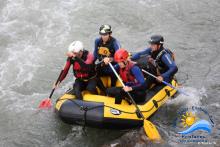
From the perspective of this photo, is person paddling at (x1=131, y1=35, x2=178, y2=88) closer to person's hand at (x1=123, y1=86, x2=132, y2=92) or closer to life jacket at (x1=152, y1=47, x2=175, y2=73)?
life jacket at (x1=152, y1=47, x2=175, y2=73)

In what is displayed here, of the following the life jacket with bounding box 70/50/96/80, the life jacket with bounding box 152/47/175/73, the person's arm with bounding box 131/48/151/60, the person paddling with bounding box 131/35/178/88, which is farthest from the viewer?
the person's arm with bounding box 131/48/151/60

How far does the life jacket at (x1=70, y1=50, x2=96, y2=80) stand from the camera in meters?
7.13

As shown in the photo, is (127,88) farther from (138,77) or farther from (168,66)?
(168,66)

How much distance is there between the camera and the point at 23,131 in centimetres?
764

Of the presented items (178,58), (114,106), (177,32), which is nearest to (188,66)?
(178,58)

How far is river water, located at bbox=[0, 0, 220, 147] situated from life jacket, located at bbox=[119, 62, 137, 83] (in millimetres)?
1071

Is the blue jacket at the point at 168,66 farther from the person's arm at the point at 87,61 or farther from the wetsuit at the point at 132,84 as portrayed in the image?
the person's arm at the point at 87,61

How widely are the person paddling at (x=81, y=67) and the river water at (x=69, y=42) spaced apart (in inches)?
32.6

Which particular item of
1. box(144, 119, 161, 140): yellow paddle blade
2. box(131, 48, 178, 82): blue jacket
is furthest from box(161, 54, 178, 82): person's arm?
box(144, 119, 161, 140): yellow paddle blade

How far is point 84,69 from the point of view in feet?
23.5

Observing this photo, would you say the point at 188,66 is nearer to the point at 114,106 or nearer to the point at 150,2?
the point at 114,106

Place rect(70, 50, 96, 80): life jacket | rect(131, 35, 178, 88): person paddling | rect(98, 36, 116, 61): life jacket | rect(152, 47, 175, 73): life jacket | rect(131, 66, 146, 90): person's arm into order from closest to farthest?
rect(131, 66, 146, 90): person's arm, rect(70, 50, 96, 80): life jacket, rect(131, 35, 178, 88): person paddling, rect(152, 47, 175, 73): life jacket, rect(98, 36, 116, 61): life jacket

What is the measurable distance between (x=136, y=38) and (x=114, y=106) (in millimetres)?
4687
